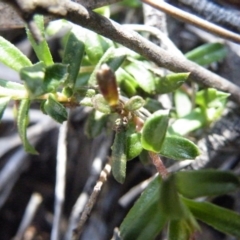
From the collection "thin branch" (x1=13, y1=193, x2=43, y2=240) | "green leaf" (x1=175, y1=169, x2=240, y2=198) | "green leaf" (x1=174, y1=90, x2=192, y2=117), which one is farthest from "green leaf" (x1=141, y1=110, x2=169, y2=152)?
"thin branch" (x1=13, y1=193, x2=43, y2=240)

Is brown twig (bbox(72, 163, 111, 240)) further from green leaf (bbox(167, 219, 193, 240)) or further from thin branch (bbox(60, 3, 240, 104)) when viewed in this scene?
thin branch (bbox(60, 3, 240, 104))

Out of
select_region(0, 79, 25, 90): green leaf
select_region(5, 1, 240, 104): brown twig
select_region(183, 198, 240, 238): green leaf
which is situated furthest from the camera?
select_region(0, 79, 25, 90): green leaf

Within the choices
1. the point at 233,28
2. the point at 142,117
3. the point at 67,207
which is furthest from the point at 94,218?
the point at 233,28

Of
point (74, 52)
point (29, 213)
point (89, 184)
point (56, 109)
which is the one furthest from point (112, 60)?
point (29, 213)

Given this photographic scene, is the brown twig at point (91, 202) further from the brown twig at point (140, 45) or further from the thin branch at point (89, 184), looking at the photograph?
the brown twig at point (140, 45)

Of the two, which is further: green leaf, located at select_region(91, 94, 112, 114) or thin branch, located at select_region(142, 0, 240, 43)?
thin branch, located at select_region(142, 0, 240, 43)

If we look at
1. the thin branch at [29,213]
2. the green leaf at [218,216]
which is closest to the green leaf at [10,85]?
the green leaf at [218,216]
